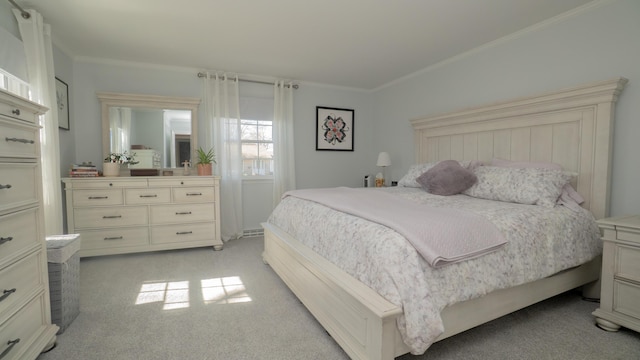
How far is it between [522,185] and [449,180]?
0.56 m

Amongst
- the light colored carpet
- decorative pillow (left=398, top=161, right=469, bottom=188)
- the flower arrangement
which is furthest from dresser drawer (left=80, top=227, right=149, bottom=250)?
decorative pillow (left=398, top=161, right=469, bottom=188)

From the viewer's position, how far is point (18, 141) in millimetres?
1379

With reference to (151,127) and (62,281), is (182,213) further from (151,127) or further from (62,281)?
(62,281)

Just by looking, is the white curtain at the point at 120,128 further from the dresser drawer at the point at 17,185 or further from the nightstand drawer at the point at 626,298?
the nightstand drawer at the point at 626,298

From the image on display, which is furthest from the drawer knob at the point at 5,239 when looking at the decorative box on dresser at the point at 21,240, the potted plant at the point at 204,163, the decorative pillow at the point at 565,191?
the decorative pillow at the point at 565,191

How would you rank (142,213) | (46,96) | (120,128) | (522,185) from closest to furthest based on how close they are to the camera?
(522,185), (46,96), (142,213), (120,128)

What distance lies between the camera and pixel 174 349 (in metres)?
1.64

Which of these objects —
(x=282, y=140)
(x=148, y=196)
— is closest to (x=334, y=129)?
(x=282, y=140)

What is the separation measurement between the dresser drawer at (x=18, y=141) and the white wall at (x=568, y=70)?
3.70 meters

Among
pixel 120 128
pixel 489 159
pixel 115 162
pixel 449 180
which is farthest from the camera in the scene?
pixel 120 128

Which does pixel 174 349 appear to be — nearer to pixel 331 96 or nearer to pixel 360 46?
pixel 360 46

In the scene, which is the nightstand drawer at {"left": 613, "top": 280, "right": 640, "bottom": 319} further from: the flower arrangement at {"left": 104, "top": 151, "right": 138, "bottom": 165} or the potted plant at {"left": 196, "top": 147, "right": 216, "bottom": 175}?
the flower arrangement at {"left": 104, "top": 151, "right": 138, "bottom": 165}

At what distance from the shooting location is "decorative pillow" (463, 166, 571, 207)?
219cm

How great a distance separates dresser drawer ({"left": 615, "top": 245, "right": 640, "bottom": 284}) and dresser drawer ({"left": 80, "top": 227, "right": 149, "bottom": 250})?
4021 millimetres
